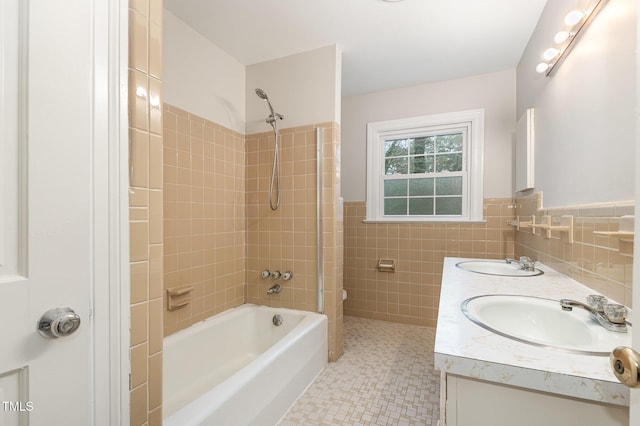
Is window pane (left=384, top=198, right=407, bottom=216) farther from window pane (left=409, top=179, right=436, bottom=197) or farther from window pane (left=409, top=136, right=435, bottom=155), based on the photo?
window pane (left=409, top=136, right=435, bottom=155)

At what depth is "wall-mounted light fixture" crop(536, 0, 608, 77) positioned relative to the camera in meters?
1.18

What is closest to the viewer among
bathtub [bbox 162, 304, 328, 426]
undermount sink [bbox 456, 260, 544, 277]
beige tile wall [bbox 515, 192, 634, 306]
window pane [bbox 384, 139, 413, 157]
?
beige tile wall [bbox 515, 192, 634, 306]

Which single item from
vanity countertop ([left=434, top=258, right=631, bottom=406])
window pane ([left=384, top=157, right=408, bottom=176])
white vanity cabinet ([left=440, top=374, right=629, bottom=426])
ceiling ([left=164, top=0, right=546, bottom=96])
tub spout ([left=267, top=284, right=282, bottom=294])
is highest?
ceiling ([left=164, top=0, right=546, bottom=96])

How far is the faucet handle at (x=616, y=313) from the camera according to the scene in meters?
0.76

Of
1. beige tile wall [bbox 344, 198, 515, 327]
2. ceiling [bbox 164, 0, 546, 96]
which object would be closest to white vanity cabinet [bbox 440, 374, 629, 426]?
ceiling [bbox 164, 0, 546, 96]

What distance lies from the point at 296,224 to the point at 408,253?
4.31 feet

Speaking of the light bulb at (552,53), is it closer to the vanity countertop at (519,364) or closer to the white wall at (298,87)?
the white wall at (298,87)

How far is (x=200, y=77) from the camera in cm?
204

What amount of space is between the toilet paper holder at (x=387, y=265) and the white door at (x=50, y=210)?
2.55 m

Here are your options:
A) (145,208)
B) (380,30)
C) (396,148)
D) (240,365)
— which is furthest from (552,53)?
(240,365)

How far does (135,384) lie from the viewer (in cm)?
71

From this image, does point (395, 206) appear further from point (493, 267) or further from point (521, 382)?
point (521, 382)

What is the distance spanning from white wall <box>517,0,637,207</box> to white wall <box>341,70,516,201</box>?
0.74 metres

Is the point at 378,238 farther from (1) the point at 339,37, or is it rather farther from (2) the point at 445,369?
(2) the point at 445,369
